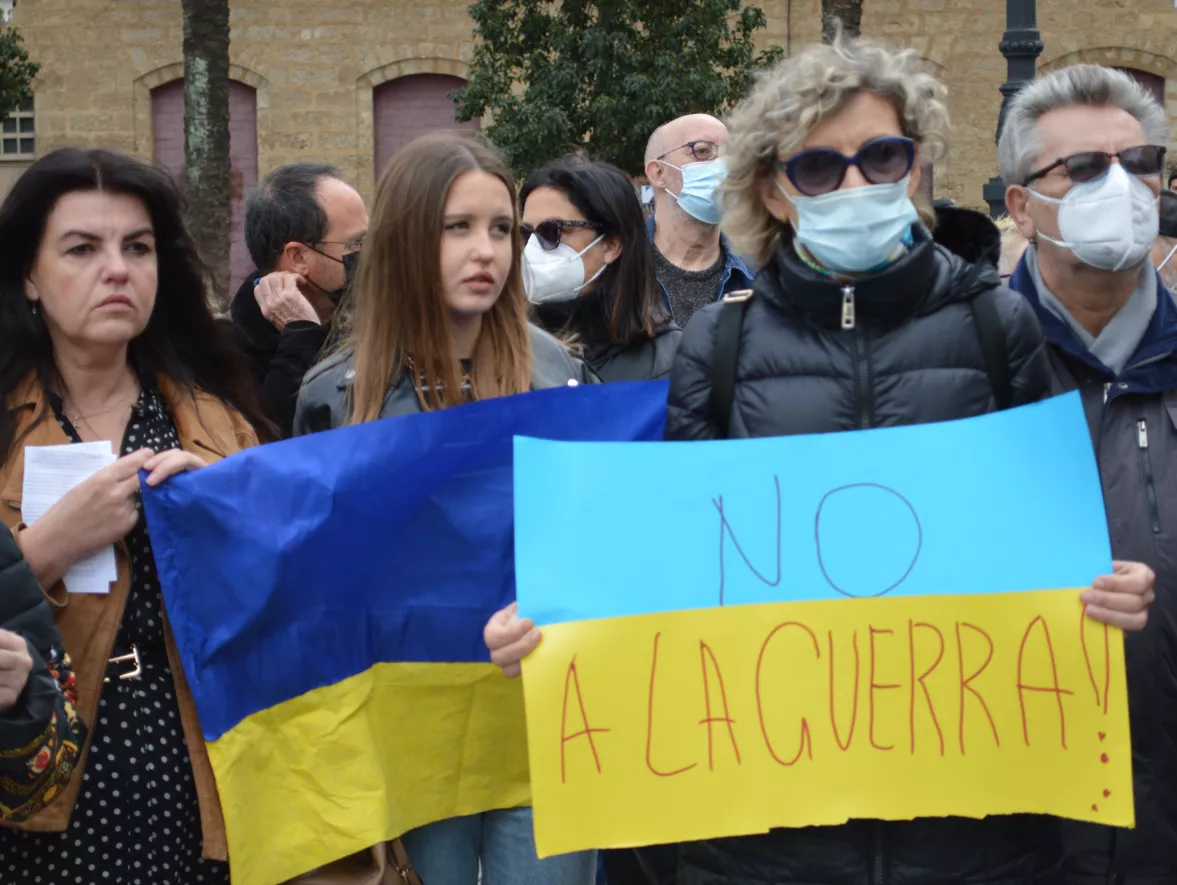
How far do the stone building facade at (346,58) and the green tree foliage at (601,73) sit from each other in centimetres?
590

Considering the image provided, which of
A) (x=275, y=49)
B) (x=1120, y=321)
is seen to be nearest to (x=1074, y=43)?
(x=275, y=49)

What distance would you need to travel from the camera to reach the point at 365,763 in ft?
9.41

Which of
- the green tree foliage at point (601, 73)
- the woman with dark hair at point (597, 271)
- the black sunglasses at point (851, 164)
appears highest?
the green tree foliage at point (601, 73)

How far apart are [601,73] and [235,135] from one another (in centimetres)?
838

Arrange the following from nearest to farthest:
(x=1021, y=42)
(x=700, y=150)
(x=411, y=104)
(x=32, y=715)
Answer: (x=32, y=715) < (x=700, y=150) < (x=1021, y=42) < (x=411, y=104)

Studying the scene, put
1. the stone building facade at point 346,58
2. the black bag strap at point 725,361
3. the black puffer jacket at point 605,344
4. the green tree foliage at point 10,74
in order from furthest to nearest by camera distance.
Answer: the stone building facade at point 346,58 → the green tree foliage at point 10,74 → the black puffer jacket at point 605,344 → the black bag strap at point 725,361

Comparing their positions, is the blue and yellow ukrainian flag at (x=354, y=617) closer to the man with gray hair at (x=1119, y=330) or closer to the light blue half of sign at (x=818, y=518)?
the light blue half of sign at (x=818, y=518)

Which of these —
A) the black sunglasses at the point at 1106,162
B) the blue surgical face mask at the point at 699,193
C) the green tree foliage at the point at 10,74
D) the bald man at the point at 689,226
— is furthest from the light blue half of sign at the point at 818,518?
the green tree foliage at the point at 10,74

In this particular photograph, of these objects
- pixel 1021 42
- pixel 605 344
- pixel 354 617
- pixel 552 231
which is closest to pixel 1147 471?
pixel 354 617

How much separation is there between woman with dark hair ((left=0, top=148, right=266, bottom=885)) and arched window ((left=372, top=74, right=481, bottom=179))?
18312mm

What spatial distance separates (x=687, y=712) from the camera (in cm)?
243

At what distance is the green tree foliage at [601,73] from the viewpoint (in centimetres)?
1373

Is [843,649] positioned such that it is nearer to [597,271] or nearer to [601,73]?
[597,271]

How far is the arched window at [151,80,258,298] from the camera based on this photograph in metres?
20.5
